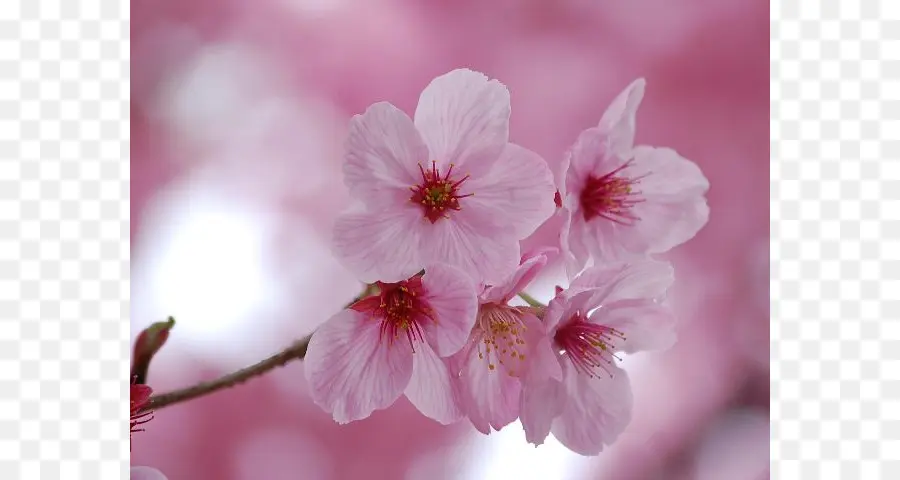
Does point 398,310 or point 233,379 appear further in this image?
point 233,379

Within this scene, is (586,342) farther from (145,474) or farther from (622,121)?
(145,474)

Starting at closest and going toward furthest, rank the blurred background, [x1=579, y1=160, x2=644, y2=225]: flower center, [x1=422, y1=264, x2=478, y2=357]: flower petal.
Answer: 1. [x1=422, y1=264, x2=478, y2=357]: flower petal
2. [x1=579, y1=160, x2=644, y2=225]: flower center
3. the blurred background

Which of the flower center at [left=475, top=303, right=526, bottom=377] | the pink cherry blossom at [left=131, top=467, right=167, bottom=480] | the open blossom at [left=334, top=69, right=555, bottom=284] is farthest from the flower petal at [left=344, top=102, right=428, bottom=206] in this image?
the pink cherry blossom at [left=131, top=467, right=167, bottom=480]

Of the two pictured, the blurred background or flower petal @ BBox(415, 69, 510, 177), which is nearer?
flower petal @ BBox(415, 69, 510, 177)
